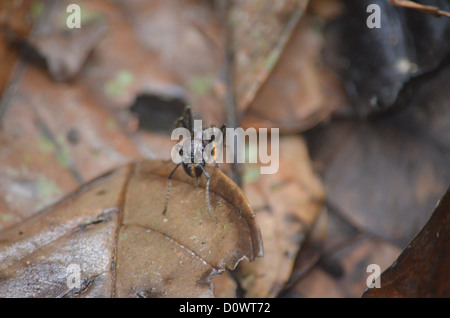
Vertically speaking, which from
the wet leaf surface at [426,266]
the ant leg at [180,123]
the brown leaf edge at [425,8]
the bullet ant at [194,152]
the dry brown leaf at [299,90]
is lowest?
the wet leaf surface at [426,266]

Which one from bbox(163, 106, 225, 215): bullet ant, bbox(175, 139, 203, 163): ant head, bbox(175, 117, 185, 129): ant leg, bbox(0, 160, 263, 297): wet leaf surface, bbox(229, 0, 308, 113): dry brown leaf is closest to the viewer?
bbox(0, 160, 263, 297): wet leaf surface

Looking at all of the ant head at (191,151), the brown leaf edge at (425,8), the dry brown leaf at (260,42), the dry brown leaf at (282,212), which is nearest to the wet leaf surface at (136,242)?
the ant head at (191,151)

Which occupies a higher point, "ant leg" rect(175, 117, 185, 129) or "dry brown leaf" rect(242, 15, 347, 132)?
"dry brown leaf" rect(242, 15, 347, 132)

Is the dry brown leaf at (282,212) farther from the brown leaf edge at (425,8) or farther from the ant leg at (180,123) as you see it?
the brown leaf edge at (425,8)

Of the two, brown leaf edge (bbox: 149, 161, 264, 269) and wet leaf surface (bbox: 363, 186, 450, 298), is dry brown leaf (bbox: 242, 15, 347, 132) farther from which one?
wet leaf surface (bbox: 363, 186, 450, 298)

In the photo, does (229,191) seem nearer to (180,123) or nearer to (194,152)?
(194,152)

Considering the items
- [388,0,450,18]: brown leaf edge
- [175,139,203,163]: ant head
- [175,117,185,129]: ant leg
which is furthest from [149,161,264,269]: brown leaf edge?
[388,0,450,18]: brown leaf edge
